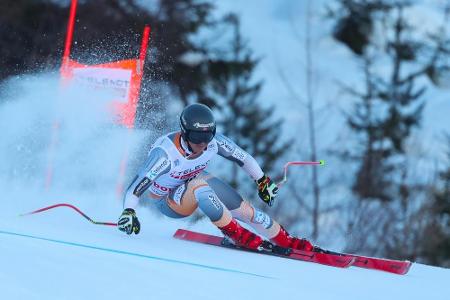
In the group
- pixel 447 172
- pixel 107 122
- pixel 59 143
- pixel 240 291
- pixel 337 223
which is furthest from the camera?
pixel 447 172

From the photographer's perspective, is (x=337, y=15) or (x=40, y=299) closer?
(x=40, y=299)

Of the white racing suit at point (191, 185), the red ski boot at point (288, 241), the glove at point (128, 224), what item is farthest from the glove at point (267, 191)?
the glove at point (128, 224)

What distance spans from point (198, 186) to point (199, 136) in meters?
0.38

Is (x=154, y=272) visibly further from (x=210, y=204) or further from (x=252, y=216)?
(x=252, y=216)

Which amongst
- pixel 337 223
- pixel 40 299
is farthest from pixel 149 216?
pixel 337 223

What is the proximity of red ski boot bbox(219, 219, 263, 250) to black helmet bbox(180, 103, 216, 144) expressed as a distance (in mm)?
621

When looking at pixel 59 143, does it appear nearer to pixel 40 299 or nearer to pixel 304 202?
pixel 40 299

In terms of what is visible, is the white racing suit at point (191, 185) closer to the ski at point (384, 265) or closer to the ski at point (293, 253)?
A: the ski at point (293, 253)

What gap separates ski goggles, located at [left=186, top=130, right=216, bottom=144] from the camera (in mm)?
5211

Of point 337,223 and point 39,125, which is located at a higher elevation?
point 39,125

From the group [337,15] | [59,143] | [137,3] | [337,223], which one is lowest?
[337,223]

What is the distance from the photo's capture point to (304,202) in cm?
2027

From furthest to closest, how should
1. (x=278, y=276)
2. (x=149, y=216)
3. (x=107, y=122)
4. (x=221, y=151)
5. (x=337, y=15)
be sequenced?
(x=337, y=15)
(x=107, y=122)
(x=149, y=216)
(x=221, y=151)
(x=278, y=276)

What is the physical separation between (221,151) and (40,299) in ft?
9.16
